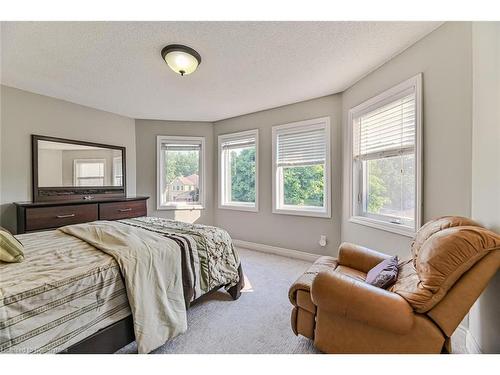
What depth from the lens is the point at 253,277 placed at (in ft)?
8.87

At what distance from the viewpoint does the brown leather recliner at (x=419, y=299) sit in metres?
1.07

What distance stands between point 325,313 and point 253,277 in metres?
1.43

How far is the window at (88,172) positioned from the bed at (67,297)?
1693 mm

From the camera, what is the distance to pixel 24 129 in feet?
9.23

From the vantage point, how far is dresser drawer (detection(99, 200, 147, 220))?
3.14 metres

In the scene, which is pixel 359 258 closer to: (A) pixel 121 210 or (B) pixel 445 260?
(B) pixel 445 260

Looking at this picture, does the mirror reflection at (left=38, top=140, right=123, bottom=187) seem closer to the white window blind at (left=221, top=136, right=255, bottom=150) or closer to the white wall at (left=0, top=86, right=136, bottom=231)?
the white wall at (left=0, top=86, right=136, bottom=231)

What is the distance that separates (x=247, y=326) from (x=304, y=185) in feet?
7.11

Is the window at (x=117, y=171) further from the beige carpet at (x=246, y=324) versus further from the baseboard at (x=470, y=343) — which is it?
the baseboard at (x=470, y=343)

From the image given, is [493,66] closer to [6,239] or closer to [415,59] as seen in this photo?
[415,59]

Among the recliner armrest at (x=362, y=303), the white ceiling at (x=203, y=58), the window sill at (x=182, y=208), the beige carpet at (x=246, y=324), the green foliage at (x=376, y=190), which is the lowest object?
the beige carpet at (x=246, y=324)

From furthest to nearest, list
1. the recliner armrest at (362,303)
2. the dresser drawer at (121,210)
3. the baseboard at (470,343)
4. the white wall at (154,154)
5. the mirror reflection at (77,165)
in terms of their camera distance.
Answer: the white wall at (154,154)
the dresser drawer at (121,210)
the mirror reflection at (77,165)
the baseboard at (470,343)
the recliner armrest at (362,303)

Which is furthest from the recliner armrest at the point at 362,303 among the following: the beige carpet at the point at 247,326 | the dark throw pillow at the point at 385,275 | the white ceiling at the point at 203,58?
the white ceiling at the point at 203,58

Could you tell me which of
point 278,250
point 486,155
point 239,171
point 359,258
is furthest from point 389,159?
point 239,171
